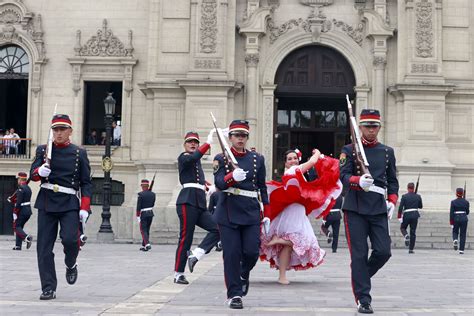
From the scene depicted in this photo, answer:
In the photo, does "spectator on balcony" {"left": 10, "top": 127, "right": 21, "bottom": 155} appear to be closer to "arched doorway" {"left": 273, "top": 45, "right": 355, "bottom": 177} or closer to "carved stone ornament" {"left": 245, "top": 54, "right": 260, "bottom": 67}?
"carved stone ornament" {"left": 245, "top": 54, "right": 260, "bottom": 67}

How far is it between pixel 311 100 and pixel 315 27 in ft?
10.1

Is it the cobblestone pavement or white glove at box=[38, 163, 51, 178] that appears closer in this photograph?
the cobblestone pavement

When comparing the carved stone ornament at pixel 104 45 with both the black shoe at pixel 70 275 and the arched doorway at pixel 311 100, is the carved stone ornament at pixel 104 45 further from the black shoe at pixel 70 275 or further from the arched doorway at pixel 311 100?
the black shoe at pixel 70 275

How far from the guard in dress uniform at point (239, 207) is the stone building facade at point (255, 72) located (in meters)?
16.5

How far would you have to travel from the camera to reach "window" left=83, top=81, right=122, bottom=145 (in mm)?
31422

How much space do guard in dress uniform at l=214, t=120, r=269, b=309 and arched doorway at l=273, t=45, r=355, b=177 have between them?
64.6ft

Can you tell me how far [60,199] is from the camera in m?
10.0

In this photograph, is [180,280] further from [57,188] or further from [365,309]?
[365,309]

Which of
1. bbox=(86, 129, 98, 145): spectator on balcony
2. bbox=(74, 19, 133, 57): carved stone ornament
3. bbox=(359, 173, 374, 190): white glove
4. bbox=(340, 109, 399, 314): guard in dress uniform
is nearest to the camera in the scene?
bbox=(359, 173, 374, 190): white glove

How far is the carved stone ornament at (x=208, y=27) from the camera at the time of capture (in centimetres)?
2845

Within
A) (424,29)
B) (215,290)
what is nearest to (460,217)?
(424,29)

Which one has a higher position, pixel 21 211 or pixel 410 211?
pixel 410 211

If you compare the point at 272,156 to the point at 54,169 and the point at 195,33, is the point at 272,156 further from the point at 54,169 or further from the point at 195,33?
the point at 54,169

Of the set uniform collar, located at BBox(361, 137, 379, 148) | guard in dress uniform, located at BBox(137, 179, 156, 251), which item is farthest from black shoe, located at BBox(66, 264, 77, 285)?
guard in dress uniform, located at BBox(137, 179, 156, 251)
